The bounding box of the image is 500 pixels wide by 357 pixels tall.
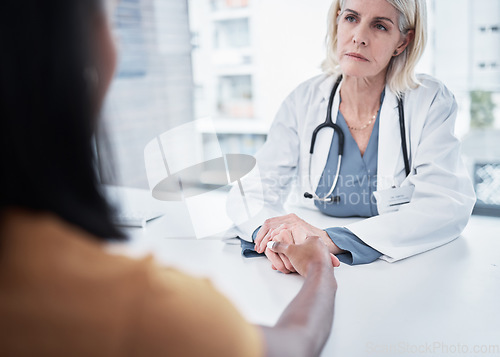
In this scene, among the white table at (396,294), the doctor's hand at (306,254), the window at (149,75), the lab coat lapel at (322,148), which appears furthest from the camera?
the window at (149,75)

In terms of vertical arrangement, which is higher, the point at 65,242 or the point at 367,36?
the point at 367,36

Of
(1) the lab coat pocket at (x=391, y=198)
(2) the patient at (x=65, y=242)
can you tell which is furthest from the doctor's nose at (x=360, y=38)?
(2) the patient at (x=65, y=242)

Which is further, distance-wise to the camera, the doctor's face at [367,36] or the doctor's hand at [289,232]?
the doctor's face at [367,36]

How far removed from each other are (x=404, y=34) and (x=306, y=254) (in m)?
0.74

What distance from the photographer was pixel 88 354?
0.37 metres

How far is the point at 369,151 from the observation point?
1289 millimetres

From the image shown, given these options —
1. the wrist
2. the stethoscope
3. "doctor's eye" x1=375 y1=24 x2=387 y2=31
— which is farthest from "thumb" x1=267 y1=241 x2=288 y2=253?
"doctor's eye" x1=375 y1=24 x2=387 y2=31

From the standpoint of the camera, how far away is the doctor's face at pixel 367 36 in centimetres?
121

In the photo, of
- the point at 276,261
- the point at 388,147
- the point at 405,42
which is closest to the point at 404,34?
the point at 405,42

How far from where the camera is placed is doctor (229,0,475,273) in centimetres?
108

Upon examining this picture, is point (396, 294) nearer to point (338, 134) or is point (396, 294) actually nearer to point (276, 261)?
point (276, 261)

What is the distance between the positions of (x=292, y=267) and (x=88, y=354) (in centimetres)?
62

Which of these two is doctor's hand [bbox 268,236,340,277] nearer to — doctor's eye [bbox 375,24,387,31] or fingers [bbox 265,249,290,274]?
fingers [bbox 265,249,290,274]

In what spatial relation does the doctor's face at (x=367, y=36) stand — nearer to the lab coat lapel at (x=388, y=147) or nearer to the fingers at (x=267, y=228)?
the lab coat lapel at (x=388, y=147)
